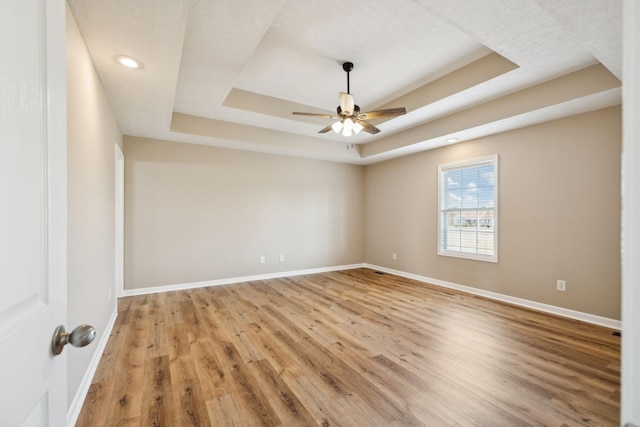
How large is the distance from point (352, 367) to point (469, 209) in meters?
3.32

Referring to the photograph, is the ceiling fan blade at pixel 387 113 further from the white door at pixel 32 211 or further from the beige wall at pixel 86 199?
the white door at pixel 32 211

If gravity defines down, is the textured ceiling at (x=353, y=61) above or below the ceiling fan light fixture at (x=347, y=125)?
above

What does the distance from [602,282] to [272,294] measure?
411 centimetres

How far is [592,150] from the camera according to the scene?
3.18m

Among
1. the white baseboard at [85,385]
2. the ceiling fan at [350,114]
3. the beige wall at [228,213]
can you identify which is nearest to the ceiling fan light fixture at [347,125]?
the ceiling fan at [350,114]

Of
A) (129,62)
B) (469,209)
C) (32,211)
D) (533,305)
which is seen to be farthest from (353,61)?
(533,305)

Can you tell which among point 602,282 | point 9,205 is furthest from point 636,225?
point 602,282

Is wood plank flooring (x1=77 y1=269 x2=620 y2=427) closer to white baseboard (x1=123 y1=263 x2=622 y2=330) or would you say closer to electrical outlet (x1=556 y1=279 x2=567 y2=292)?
white baseboard (x1=123 y1=263 x2=622 y2=330)

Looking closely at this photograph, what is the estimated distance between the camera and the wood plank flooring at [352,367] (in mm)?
1732

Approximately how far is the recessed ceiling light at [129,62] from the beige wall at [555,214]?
4.37m

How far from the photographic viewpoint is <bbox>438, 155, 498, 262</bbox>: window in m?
4.13

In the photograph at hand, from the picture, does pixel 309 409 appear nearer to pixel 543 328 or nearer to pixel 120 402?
pixel 120 402

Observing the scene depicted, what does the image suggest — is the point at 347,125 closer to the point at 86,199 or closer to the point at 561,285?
the point at 86,199

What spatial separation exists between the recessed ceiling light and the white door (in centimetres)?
175
